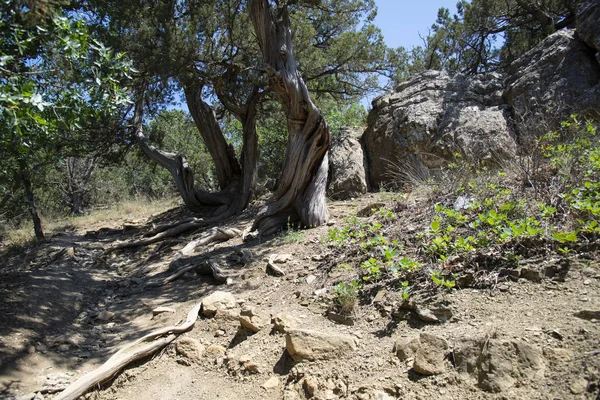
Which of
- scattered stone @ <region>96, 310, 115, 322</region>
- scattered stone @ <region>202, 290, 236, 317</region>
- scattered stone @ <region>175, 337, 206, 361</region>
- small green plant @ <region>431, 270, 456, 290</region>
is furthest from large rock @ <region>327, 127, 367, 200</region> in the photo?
scattered stone @ <region>175, 337, 206, 361</region>

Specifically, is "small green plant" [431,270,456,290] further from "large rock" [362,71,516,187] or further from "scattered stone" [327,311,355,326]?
"large rock" [362,71,516,187]

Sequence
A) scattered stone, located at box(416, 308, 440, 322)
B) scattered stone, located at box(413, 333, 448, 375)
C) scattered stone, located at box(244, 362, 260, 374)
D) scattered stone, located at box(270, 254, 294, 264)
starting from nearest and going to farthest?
scattered stone, located at box(413, 333, 448, 375), scattered stone, located at box(416, 308, 440, 322), scattered stone, located at box(244, 362, 260, 374), scattered stone, located at box(270, 254, 294, 264)

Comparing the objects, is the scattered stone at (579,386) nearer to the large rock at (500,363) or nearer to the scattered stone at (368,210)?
the large rock at (500,363)

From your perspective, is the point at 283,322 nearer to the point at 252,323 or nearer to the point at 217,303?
the point at 252,323

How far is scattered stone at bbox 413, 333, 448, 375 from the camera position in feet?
8.27

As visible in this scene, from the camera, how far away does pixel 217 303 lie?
4074mm

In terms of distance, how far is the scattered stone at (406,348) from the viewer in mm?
2713

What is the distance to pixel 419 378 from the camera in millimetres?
2547

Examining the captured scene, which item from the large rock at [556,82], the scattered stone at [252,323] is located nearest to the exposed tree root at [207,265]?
the scattered stone at [252,323]

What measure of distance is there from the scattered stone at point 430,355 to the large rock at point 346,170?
5174 mm

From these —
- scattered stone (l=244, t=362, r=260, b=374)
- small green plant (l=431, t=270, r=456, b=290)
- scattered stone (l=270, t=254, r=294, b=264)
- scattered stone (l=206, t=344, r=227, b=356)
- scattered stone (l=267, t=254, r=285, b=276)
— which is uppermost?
small green plant (l=431, t=270, r=456, b=290)

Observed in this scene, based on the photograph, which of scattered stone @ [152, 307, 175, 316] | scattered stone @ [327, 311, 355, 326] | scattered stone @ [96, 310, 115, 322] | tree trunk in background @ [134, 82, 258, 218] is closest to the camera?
scattered stone @ [327, 311, 355, 326]

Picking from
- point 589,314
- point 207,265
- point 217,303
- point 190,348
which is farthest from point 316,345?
point 207,265

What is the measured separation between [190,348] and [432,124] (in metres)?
5.53
